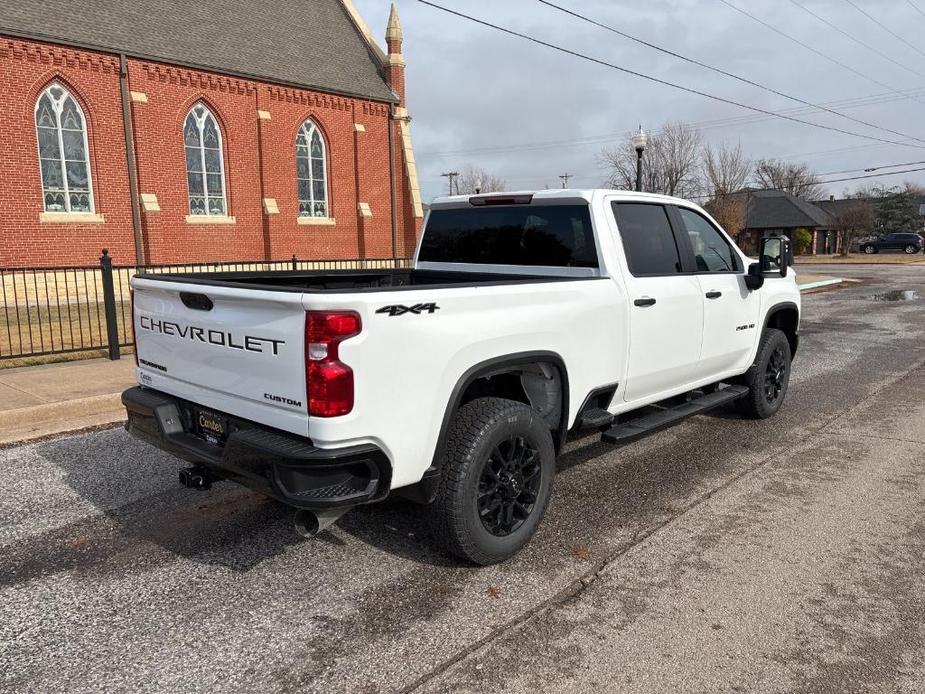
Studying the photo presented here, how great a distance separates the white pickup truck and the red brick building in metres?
16.4

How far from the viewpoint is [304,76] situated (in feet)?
76.1

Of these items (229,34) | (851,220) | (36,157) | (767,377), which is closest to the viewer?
(767,377)

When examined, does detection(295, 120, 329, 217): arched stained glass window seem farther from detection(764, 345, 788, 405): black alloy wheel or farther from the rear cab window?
detection(764, 345, 788, 405): black alloy wheel

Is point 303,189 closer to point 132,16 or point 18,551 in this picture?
point 132,16

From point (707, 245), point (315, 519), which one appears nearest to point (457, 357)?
point (315, 519)

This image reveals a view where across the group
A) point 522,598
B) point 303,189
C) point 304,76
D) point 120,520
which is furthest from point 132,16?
point 522,598

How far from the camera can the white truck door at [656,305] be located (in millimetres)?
4742

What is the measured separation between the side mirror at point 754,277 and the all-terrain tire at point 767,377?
2.32 ft

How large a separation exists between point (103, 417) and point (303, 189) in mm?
18110

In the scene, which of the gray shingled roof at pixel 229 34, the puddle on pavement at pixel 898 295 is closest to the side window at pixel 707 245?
the puddle on pavement at pixel 898 295

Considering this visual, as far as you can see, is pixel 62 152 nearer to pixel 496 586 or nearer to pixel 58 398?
pixel 58 398

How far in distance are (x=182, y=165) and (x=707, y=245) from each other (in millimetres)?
18322

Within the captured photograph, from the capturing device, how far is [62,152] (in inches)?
725

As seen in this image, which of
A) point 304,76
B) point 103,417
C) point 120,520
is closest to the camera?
point 120,520
